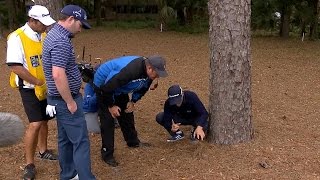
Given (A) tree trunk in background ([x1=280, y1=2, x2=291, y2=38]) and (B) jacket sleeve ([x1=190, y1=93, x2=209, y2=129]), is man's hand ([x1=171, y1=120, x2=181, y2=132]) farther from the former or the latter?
(A) tree trunk in background ([x1=280, y1=2, x2=291, y2=38])

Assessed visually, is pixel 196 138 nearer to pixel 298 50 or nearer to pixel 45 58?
pixel 45 58

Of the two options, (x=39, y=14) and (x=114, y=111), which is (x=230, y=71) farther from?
(x=39, y=14)

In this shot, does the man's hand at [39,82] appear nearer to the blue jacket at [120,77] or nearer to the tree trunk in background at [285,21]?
the blue jacket at [120,77]

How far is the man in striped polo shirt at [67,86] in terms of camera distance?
145 inches

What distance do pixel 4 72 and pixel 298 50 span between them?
803cm

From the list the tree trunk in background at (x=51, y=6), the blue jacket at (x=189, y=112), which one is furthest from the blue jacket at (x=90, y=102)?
the tree trunk in background at (x=51, y=6)

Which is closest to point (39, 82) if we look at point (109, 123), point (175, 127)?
point (109, 123)

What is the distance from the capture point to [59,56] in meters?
3.68

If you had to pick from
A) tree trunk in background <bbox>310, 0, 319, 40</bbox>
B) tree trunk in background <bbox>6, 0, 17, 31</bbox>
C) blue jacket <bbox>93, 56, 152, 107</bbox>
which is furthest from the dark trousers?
tree trunk in background <bbox>6, 0, 17, 31</bbox>

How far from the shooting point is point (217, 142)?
5.15 m

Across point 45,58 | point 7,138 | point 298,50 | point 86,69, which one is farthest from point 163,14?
point 7,138

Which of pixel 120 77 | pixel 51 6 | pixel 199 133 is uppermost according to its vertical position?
pixel 51 6

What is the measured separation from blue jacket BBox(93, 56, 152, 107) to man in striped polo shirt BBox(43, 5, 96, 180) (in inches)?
17.9

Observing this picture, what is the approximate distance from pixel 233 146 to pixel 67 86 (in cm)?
220
